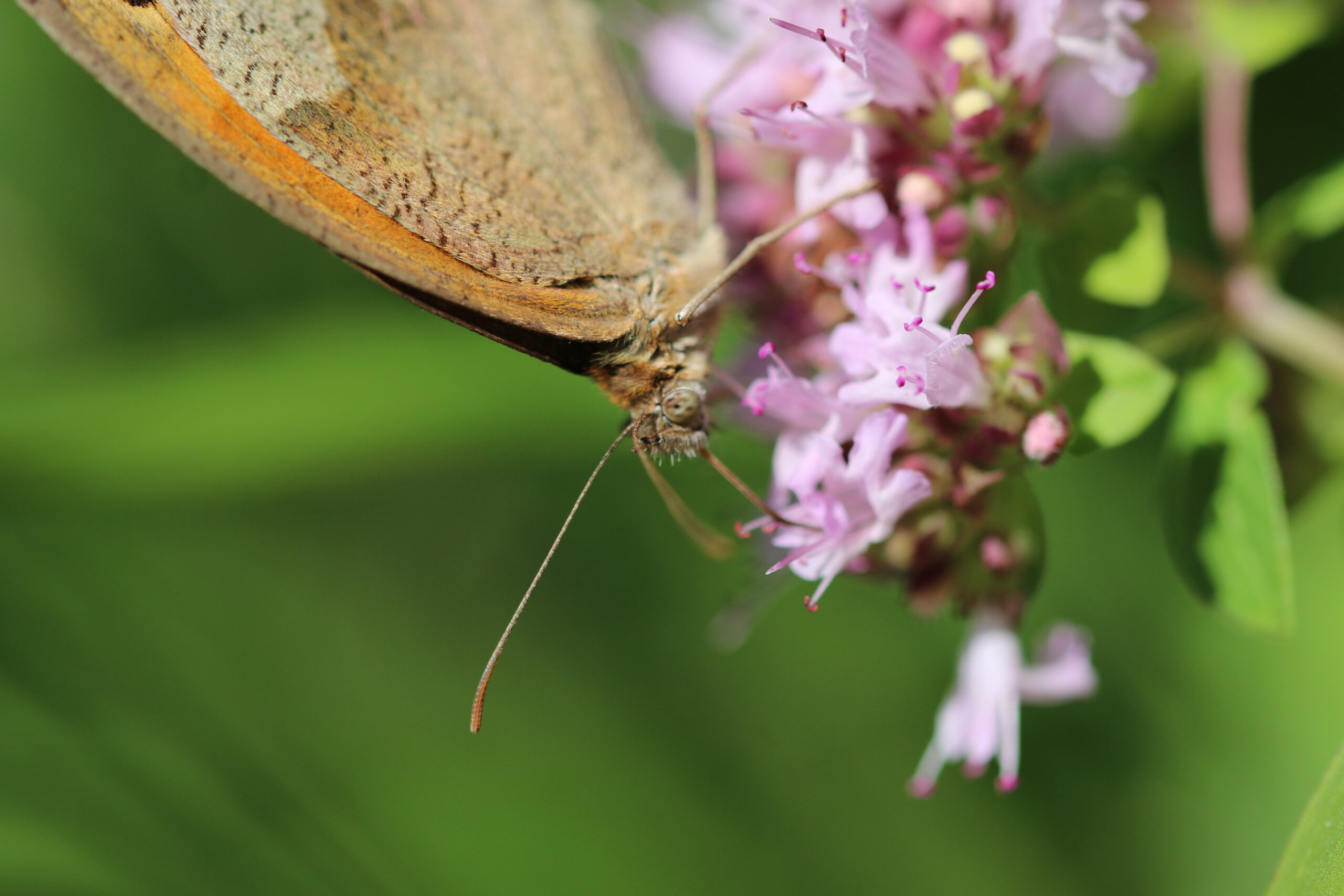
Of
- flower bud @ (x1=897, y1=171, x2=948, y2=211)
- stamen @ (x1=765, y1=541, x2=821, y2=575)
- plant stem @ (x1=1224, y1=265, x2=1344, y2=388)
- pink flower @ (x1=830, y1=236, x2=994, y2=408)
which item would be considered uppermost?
flower bud @ (x1=897, y1=171, x2=948, y2=211)

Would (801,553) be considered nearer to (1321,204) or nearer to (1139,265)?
(1139,265)

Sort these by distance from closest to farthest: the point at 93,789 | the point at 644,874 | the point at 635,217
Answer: the point at 635,217
the point at 93,789
the point at 644,874

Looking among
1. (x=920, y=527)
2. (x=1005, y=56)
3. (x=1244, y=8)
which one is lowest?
(x=920, y=527)

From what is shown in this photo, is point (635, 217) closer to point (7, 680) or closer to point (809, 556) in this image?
point (809, 556)

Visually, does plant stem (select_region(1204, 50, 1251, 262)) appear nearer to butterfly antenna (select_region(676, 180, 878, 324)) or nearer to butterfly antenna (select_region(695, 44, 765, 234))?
butterfly antenna (select_region(676, 180, 878, 324))

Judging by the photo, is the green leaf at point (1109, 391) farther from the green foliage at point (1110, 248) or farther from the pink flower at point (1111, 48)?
the pink flower at point (1111, 48)

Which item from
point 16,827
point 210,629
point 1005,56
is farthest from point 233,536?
point 1005,56

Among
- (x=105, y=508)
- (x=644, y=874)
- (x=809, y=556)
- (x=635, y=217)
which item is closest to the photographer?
(x=809, y=556)

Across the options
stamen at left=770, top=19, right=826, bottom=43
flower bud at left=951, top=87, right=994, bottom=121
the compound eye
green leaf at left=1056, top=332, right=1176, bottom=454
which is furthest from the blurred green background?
stamen at left=770, top=19, right=826, bottom=43
